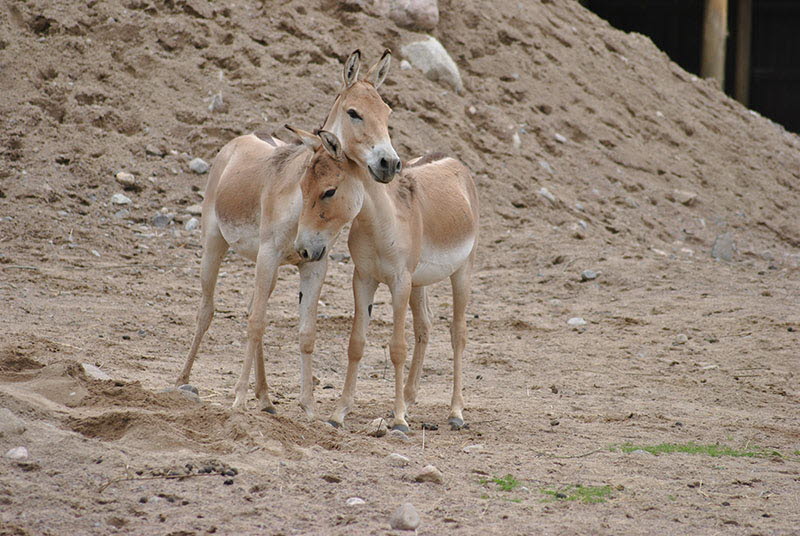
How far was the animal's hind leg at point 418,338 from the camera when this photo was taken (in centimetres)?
638

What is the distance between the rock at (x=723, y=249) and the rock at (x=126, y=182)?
711cm

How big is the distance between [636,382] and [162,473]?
4432mm

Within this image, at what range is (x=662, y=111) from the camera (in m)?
15.0

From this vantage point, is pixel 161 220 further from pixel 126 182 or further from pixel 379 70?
pixel 379 70

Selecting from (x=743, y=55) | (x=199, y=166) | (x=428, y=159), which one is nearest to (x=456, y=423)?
(x=428, y=159)

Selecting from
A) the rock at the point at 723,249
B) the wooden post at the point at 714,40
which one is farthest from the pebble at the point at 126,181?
the wooden post at the point at 714,40

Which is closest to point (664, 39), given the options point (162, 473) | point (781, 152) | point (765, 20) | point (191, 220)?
point (765, 20)

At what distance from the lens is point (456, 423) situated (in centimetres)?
587

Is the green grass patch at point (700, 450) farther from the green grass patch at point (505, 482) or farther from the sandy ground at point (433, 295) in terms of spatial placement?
the green grass patch at point (505, 482)

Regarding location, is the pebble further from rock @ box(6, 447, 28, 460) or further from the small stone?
rock @ box(6, 447, 28, 460)

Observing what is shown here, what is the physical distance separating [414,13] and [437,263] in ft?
26.3

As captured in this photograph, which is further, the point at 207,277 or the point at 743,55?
the point at 743,55

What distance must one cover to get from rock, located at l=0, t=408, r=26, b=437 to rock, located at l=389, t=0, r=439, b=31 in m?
10.0

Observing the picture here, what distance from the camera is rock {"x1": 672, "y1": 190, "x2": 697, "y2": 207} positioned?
13.3 metres
